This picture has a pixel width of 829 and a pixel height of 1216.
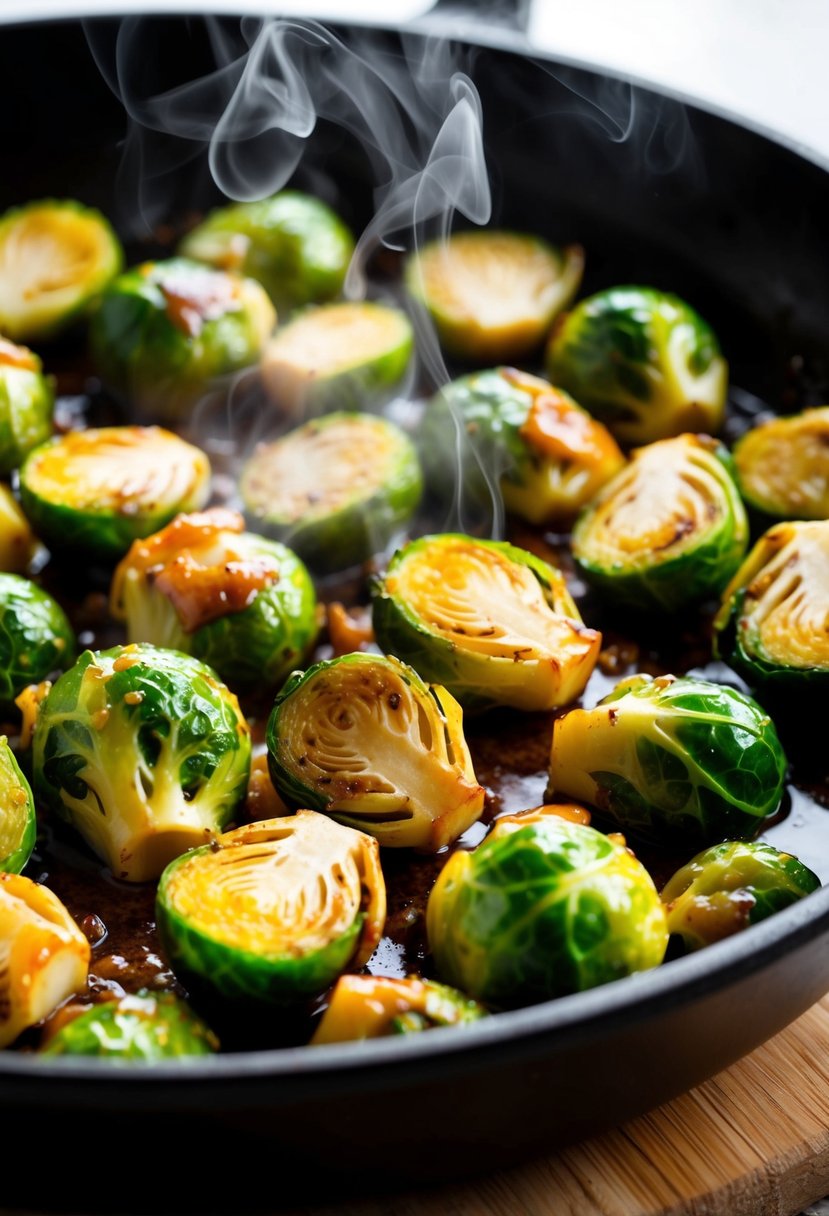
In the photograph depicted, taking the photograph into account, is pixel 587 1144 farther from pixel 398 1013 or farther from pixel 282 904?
pixel 282 904

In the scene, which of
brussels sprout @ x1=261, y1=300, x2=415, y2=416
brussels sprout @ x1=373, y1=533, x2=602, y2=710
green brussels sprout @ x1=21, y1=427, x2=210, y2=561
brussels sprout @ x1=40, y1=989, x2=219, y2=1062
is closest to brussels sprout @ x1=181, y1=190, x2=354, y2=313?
brussels sprout @ x1=261, y1=300, x2=415, y2=416

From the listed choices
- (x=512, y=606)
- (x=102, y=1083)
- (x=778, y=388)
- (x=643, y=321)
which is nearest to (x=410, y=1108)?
(x=102, y=1083)

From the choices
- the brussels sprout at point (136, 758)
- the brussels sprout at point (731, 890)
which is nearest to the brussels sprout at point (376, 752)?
the brussels sprout at point (136, 758)

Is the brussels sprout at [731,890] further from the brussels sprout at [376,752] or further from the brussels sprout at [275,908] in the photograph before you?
the brussels sprout at [275,908]

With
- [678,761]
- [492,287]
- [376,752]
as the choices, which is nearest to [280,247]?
[492,287]

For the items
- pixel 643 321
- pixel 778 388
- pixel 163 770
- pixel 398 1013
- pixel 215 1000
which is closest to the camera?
pixel 398 1013

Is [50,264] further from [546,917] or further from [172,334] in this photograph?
[546,917]
